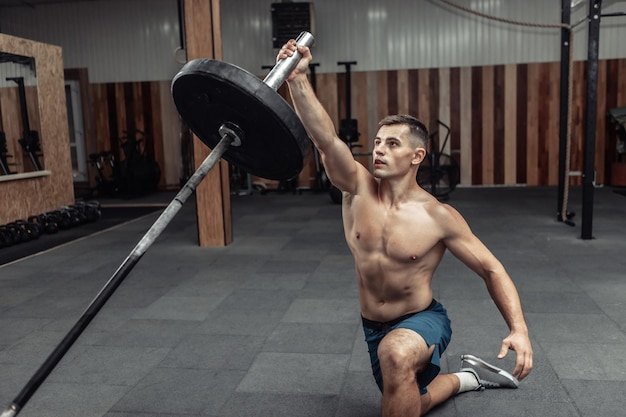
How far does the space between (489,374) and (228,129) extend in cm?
159

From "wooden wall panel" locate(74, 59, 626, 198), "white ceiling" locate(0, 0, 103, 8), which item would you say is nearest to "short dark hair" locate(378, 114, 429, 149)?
"wooden wall panel" locate(74, 59, 626, 198)

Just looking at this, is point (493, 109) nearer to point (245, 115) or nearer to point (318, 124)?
point (318, 124)

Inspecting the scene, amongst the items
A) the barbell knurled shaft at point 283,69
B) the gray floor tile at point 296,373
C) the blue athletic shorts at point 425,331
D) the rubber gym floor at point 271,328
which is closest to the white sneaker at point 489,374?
the rubber gym floor at point 271,328

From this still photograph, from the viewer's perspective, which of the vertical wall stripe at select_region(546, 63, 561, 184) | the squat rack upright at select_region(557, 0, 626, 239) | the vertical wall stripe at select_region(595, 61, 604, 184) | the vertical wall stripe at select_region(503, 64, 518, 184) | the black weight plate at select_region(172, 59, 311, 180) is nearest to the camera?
the black weight plate at select_region(172, 59, 311, 180)

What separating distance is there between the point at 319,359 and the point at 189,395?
0.63m

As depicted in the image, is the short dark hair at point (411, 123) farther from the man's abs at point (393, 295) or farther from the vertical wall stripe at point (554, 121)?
the vertical wall stripe at point (554, 121)

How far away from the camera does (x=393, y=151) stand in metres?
1.89

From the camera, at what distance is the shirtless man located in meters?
1.78

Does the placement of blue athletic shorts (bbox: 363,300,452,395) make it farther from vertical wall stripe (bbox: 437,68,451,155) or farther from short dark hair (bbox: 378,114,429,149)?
vertical wall stripe (bbox: 437,68,451,155)

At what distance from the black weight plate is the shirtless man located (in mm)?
226

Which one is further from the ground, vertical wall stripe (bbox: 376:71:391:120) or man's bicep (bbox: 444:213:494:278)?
vertical wall stripe (bbox: 376:71:391:120)

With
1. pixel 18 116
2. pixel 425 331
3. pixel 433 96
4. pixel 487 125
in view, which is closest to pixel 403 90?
pixel 433 96

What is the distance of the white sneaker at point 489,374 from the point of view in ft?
7.81

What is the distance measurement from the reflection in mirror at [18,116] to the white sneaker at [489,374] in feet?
18.6
